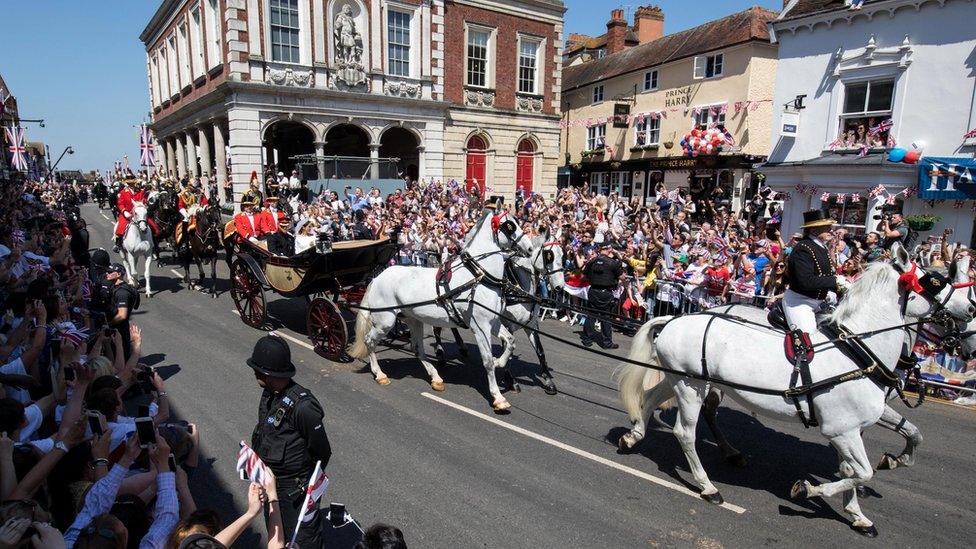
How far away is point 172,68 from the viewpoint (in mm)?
32656

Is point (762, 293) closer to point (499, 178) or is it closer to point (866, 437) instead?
point (866, 437)

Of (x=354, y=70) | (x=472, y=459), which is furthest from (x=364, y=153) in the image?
(x=472, y=459)

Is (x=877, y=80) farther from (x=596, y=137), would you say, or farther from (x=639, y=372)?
(x=596, y=137)

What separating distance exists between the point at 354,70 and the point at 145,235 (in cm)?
1433

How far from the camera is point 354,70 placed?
23688 millimetres

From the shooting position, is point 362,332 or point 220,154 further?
point 220,154

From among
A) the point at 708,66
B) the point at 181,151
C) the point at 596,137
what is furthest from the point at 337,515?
the point at 181,151

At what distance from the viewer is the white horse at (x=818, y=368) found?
4.23m

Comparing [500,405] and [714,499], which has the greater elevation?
[500,405]

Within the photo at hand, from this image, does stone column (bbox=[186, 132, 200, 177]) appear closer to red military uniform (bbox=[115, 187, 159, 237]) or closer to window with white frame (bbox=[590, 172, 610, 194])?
red military uniform (bbox=[115, 187, 159, 237])

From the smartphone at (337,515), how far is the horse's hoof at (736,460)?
3.92 m

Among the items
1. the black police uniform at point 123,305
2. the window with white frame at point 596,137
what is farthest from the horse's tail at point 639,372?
the window with white frame at point 596,137

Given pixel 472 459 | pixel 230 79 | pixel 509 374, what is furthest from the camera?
pixel 230 79

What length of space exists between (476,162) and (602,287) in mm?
20161
